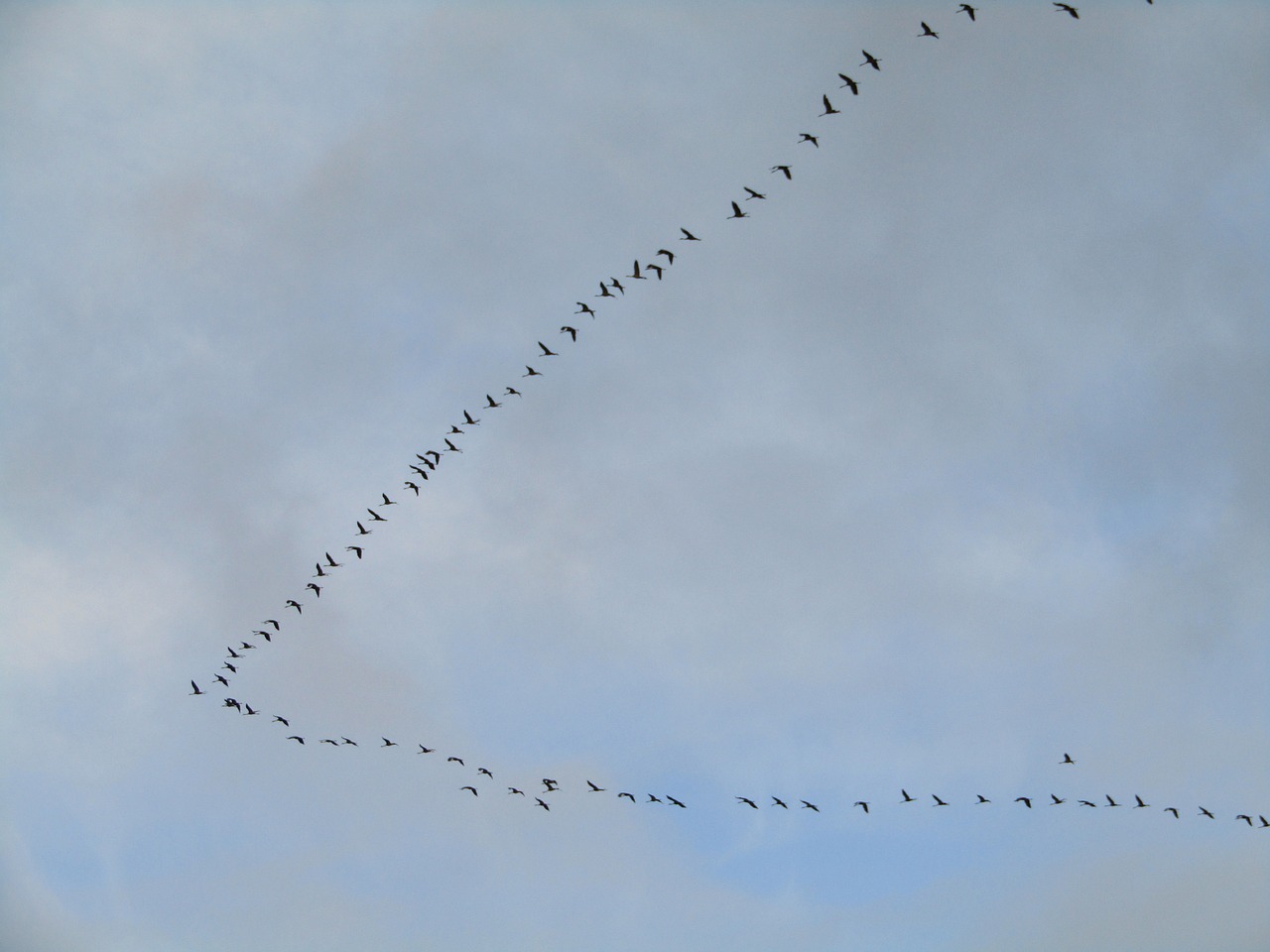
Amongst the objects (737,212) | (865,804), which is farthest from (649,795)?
(737,212)

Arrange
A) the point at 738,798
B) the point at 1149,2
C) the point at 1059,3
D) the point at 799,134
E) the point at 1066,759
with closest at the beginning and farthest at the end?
1. the point at 1149,2
2. the point at 1059,3
3. the point at 799,134
4. the point at 738,798
5. the point at 1066,759

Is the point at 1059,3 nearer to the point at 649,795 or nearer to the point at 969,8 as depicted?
the point at 969,8

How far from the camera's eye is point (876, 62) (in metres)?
93.6

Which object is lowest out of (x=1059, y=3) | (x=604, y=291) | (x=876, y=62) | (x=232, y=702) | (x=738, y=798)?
(x=232, y=702)

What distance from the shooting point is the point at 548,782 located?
429 feet

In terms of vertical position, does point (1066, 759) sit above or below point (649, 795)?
above

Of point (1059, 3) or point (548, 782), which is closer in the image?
point (1059, 3)

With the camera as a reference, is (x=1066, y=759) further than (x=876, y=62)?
Yes

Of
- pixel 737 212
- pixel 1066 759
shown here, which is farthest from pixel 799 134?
pixel 1066 759

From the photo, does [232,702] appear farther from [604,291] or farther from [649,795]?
[604,291]

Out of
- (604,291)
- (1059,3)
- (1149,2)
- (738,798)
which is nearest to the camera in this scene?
(1149,2)

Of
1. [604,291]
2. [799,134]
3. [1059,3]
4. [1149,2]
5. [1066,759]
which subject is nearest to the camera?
[1149,2]

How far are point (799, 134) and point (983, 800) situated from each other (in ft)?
260

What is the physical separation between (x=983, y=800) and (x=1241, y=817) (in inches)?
1154
